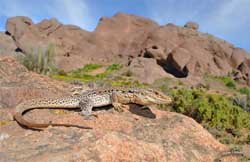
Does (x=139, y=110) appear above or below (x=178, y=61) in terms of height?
below

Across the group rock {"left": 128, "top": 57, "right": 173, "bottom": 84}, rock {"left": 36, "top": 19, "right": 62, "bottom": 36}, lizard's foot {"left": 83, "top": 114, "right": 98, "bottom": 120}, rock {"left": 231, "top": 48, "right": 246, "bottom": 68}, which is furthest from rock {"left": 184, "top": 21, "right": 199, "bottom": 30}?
lizard's foot {"left": 83, "top": 114, "right": 98, "bottom": 120}

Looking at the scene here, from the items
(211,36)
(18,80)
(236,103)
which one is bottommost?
(236,103)

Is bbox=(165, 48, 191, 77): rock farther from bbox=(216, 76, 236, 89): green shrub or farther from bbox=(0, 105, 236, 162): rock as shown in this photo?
bbox=(0, 105, 236, 162): rock

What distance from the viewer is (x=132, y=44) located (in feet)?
200

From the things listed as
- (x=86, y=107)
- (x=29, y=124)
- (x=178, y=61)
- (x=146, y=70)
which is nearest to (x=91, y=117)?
(x=86, y=107)

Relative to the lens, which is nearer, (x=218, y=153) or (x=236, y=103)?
(x=218, y=153)

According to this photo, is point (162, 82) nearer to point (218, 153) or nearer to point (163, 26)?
point (163, 26)

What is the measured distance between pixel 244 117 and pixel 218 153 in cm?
1196

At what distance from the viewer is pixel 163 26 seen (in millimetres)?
59812

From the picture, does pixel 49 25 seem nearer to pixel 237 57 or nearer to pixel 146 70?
pixel 146 70

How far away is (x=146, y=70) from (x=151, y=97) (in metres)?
39.3

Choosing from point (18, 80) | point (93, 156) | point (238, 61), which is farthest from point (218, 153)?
point (238, 61)

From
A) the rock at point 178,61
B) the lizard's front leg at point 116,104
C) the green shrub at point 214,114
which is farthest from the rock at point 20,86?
the rock at point 178,61

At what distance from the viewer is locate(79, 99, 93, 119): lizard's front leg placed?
14.7 ft
